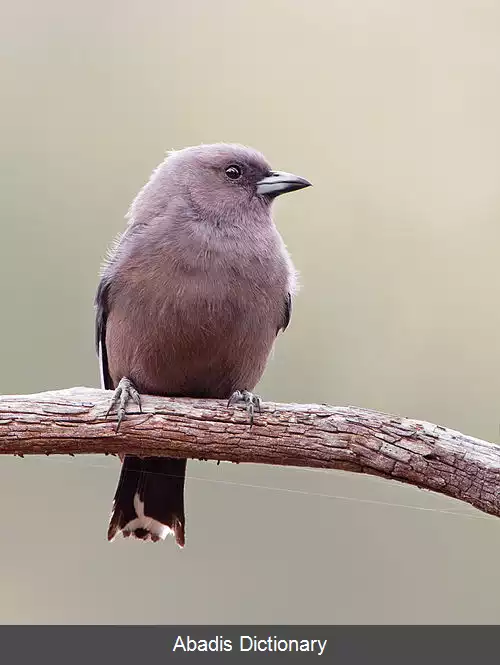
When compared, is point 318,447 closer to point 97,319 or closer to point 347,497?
point 347,497

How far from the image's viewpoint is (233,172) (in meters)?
5.05

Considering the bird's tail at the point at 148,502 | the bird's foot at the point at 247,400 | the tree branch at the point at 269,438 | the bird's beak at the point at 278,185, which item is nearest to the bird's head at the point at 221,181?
the bird's beak at the point at 278,185

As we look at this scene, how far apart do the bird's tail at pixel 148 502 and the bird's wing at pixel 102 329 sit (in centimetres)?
50

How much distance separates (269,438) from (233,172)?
1.61 meters

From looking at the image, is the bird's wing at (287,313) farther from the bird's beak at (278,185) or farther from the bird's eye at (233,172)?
the bird's eye at (233,172)

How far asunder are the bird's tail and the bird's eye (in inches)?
60.9

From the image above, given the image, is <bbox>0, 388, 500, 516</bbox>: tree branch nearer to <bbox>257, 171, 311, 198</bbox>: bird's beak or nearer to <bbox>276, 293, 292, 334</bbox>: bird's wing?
<bbox>276, 293, 292, 334</bbox>: bird's wing

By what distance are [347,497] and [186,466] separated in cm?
148

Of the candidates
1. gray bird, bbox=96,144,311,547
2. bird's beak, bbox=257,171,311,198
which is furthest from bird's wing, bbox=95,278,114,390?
bird's beak, bbox=257,171,311,198

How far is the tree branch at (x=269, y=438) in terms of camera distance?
396cm

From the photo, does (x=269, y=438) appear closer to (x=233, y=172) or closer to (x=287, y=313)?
(x=287, y=313)

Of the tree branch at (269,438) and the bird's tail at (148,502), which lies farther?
the bird's tail at (148,502)

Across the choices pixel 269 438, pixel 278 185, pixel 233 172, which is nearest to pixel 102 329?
pixel 233 172
